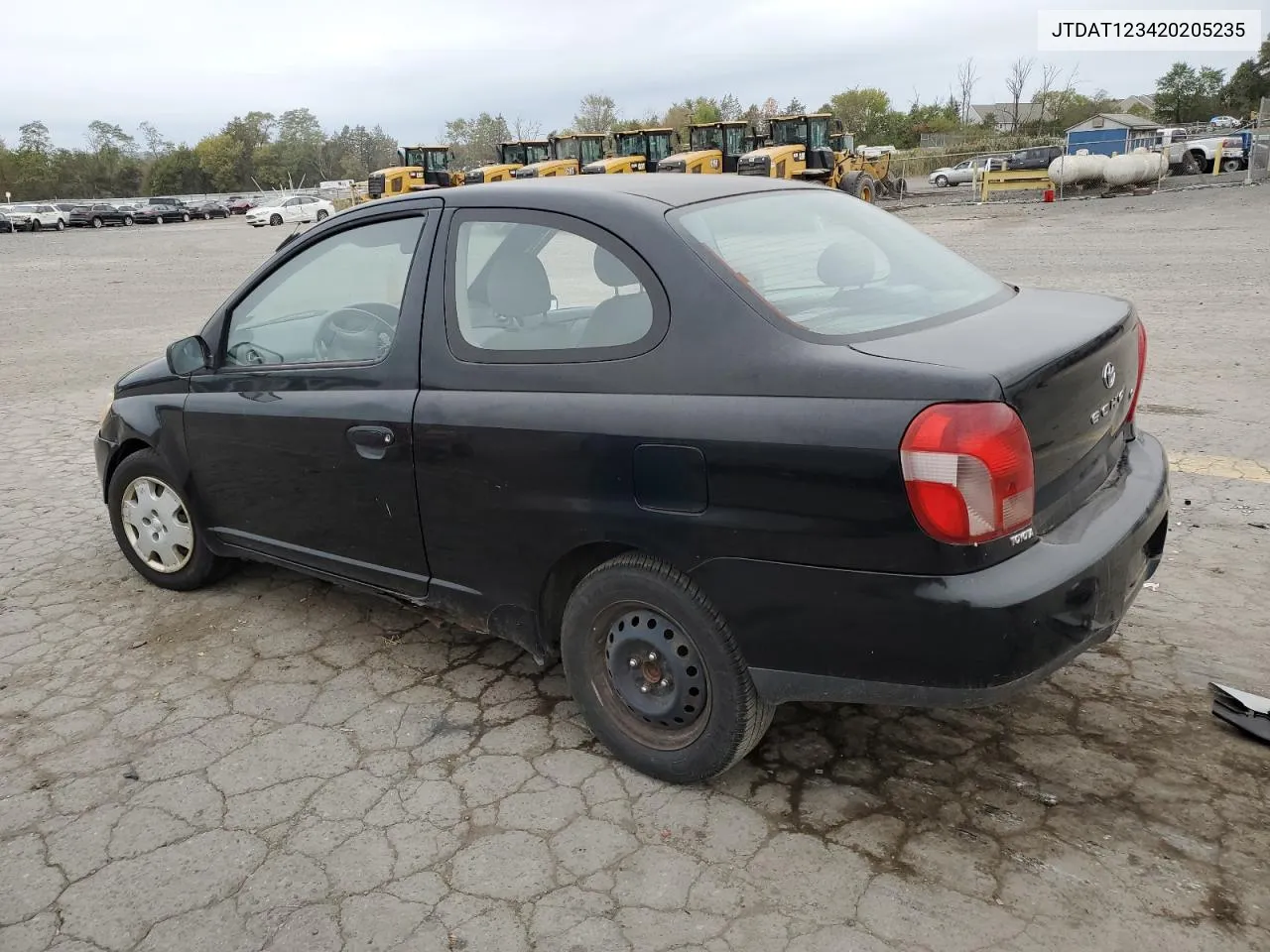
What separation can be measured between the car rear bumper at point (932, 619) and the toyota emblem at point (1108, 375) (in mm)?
334

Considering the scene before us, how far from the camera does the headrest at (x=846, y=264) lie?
2930 millimetres

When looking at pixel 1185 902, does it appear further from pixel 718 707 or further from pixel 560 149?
pixel 560 149

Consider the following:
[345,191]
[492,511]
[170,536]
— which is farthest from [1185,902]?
[345,191]

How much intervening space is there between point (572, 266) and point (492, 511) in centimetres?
80

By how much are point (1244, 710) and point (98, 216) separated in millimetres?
59780

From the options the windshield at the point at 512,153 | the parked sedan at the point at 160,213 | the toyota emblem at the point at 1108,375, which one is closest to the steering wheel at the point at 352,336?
the toyota emblem at the point at 1108,375

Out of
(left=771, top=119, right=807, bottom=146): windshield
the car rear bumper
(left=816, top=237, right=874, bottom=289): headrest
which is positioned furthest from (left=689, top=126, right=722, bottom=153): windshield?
the car rear bumper

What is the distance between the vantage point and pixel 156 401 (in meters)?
4.13

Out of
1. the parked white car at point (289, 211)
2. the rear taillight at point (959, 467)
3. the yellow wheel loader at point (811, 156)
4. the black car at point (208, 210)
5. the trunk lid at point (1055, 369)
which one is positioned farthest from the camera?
the black car at point (208, 210)

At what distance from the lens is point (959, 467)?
7.25ft

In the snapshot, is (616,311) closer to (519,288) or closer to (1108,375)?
(519,288)

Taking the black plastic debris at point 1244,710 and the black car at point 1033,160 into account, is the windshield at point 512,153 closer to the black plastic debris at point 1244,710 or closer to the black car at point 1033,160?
the black car at point 1033,160

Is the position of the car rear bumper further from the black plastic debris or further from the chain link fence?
the chain link fence

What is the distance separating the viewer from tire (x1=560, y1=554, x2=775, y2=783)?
262 cm
